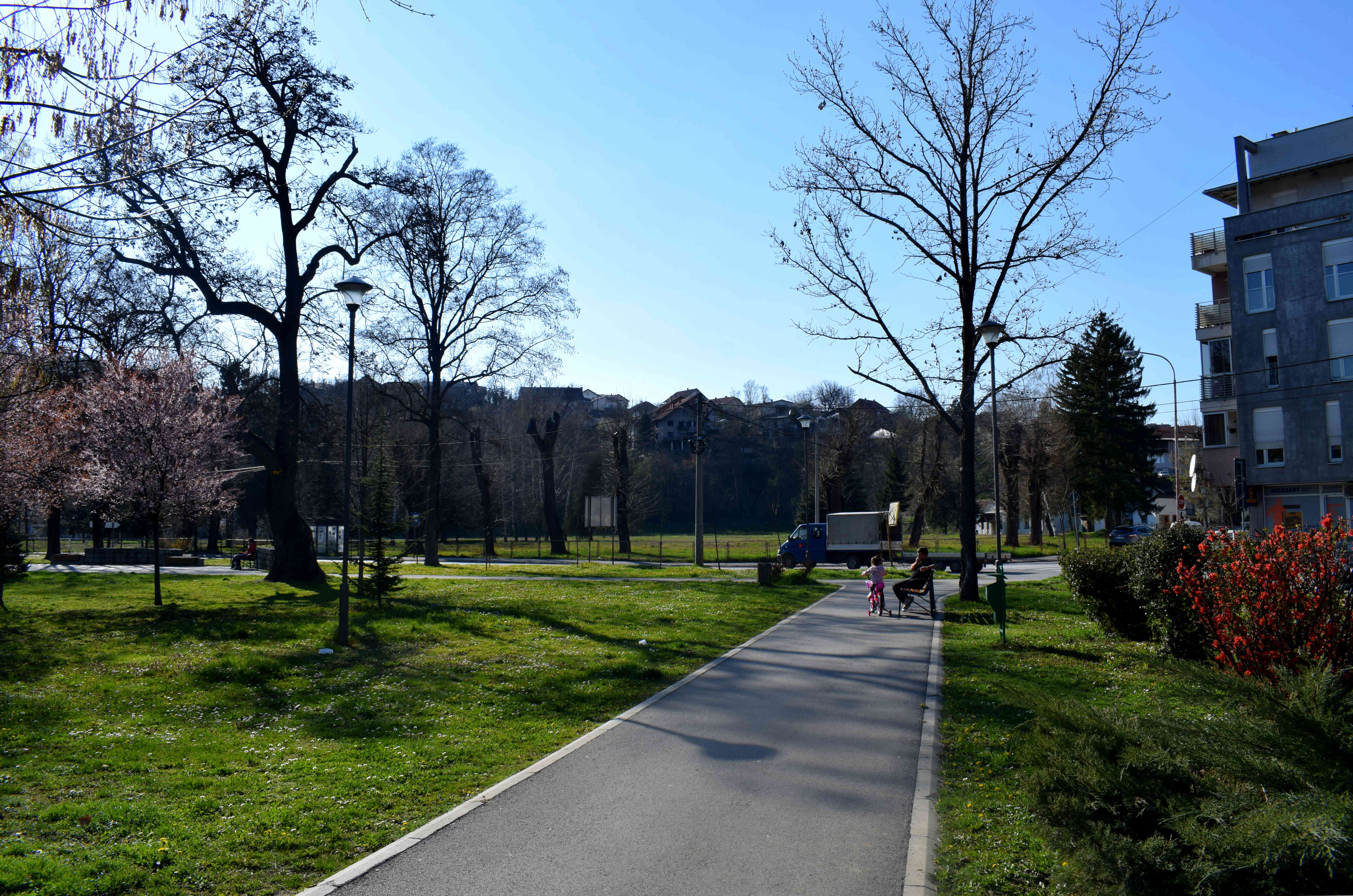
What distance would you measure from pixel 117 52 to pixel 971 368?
17824 mm

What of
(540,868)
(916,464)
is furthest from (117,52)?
(916,464)

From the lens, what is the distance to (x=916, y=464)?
175ft

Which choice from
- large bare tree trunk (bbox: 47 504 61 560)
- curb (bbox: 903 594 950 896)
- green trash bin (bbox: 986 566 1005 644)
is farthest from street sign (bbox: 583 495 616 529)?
curb (bbox: 903 594 950 896)

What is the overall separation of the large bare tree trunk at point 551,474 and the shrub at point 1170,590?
39872mm

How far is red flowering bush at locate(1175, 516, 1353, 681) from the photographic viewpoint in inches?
269

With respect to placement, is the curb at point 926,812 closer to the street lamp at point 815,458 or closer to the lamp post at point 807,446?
the lamp post at point 807,446

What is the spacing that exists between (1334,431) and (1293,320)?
520cm

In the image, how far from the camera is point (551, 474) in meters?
51.9

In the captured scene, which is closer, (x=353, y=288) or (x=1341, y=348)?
(x=353, y=288)

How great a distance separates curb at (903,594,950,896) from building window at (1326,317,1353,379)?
36.5 m

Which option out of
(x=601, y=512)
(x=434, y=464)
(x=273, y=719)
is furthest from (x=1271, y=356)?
(x=273, y=719)

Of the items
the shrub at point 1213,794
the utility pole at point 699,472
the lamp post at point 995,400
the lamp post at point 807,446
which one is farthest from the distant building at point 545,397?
the shrub at point 1213,794

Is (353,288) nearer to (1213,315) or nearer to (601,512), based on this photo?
(601,512)

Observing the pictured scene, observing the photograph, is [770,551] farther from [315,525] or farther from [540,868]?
[540,868]
